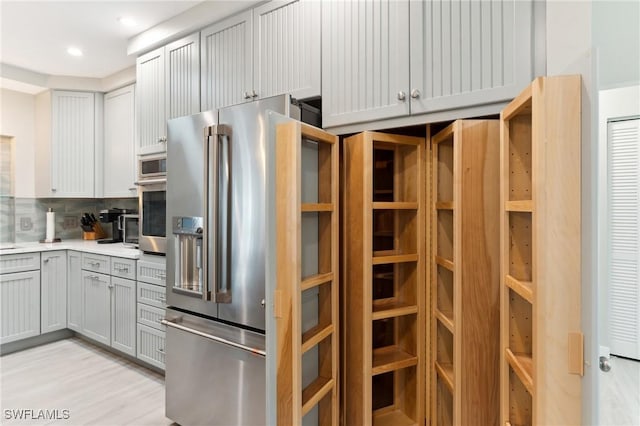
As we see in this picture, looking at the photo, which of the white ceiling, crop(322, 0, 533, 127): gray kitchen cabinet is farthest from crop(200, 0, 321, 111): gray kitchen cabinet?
the white ceiling

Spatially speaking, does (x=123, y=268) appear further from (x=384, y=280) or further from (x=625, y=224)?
(x=625, y=224)

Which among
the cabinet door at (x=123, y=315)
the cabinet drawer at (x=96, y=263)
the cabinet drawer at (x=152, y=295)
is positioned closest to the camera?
the cabinet drawer at (x=152, y=295)

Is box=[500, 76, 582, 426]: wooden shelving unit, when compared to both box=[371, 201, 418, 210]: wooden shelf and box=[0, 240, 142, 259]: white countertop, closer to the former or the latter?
box=[371, 201, 418, 210]: wooden shelf

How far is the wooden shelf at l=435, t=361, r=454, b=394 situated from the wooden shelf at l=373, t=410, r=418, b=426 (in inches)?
13.0

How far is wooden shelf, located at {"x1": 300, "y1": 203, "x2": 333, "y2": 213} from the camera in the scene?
55.3 inches

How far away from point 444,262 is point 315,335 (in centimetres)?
67

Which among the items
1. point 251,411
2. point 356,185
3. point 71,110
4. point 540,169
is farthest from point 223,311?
point 71,110

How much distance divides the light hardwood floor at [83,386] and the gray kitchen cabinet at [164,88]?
1.79m

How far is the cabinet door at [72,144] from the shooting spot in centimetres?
359

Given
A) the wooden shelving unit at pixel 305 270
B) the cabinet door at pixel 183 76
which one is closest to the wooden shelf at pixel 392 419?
the wooden shelving unit at pixel 305 270

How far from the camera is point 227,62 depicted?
2.14 metres

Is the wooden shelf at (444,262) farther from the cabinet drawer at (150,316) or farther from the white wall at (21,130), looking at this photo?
the white wall at (21,130)

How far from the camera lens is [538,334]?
0.96 meters

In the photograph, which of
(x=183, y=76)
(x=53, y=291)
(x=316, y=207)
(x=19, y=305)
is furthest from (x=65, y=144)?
(x=316, y=207)
